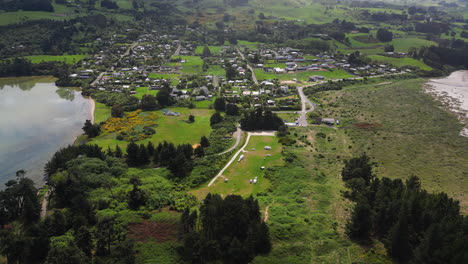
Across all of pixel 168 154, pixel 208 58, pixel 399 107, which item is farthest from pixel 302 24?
pixel 168 154

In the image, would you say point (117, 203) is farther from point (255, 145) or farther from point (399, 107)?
point (399, 107)

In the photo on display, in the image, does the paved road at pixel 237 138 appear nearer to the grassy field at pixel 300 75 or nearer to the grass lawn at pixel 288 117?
the grass lawn at pixel 288 117

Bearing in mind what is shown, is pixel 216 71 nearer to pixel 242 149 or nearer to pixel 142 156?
pixel 242 149

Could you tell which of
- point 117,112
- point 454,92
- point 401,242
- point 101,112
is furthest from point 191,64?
point 401,242

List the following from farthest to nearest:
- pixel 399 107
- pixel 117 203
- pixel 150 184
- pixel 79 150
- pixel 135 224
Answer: pixel 399 107, pixel 79 150, pixel 150 184, pixel 117 203, pixel 135 224

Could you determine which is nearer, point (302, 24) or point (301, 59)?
point (301, 59)
